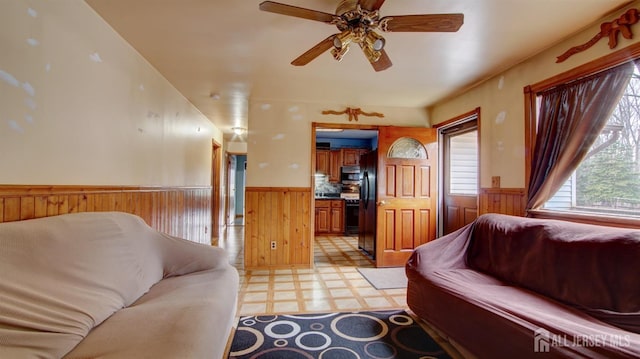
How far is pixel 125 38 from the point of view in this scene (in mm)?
2283

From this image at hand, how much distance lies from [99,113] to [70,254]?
1.08m

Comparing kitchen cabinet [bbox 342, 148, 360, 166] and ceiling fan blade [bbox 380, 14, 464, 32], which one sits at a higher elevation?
ceiling fan blade [bbox 380, 14, 464, 32]

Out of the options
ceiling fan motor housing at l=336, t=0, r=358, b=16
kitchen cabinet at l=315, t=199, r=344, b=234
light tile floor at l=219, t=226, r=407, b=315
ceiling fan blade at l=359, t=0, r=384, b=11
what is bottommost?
light tile floor at l=219, t=226, r=407, b=315

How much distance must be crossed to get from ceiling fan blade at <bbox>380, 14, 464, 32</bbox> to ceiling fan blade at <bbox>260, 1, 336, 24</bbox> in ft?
1.15

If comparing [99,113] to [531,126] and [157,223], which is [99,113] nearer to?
[157,223]

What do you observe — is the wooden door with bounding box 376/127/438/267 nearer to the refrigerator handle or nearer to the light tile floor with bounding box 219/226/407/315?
the light tile floor with bounding box 219/226/407/315

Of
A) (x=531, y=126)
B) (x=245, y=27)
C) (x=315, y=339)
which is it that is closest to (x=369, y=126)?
(x=531, y=126)

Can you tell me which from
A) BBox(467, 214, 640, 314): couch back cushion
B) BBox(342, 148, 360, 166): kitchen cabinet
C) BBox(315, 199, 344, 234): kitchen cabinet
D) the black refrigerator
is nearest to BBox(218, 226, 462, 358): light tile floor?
the black refrigerator

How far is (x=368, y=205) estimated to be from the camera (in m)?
4.67

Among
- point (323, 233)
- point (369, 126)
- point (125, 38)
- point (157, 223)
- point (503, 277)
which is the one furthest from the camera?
point (323, 233)

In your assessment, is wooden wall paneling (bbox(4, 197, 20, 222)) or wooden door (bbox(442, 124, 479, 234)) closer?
wooden wall paneling (bbox(4, 197, 20, 222))

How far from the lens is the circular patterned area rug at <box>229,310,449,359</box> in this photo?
193 cm

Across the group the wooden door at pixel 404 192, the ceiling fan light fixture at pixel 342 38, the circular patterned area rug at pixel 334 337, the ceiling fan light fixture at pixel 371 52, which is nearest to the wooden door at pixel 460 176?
the wooden door at pixel 404 192

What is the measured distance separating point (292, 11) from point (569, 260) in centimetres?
216
